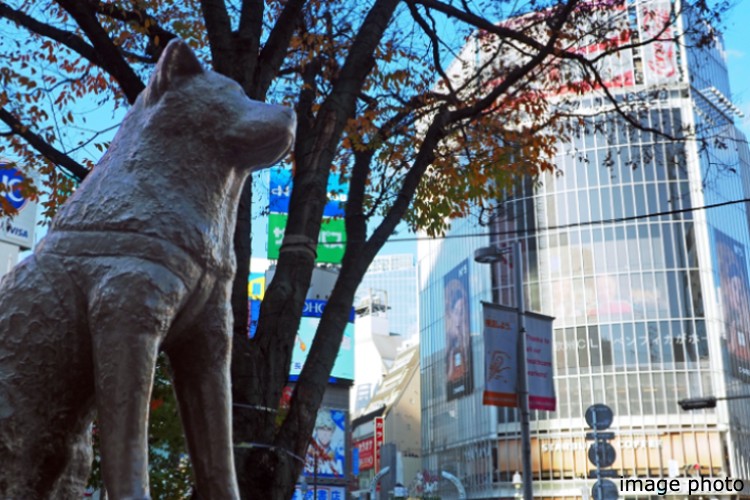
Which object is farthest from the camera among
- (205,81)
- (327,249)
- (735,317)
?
(735,317)

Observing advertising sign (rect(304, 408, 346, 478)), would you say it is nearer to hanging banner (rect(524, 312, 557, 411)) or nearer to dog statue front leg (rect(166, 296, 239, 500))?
hanging banner (rect(524, 312, 557, 411))

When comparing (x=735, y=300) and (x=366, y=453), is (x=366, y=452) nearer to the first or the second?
(x=366, y=453)

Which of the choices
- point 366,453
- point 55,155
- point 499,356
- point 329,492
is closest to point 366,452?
point 366,453

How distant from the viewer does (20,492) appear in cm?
218

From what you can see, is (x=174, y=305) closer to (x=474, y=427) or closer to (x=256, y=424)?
(x=256, y=424)

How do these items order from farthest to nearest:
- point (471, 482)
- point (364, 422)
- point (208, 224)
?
point (364, 422) → point (471, 482) → point (208, 224)

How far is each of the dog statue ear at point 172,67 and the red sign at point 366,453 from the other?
76993mm

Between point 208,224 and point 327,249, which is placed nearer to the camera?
point 208,224

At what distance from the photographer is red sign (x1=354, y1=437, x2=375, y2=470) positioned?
79500 mm

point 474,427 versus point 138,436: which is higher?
point 474,427

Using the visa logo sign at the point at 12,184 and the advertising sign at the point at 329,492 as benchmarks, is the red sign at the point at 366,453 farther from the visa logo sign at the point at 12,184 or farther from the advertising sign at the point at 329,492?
the visa logo sign at the point at 12,184

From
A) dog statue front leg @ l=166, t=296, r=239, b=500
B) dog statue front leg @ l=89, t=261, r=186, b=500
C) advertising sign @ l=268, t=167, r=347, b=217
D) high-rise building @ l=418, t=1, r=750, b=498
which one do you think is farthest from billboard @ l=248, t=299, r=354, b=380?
dog statue front leg @ l=89, t=261, r=186, b=500

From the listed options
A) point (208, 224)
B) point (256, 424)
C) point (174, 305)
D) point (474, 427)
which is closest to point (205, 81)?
point (208, 224)

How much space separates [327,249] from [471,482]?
2155 cm
